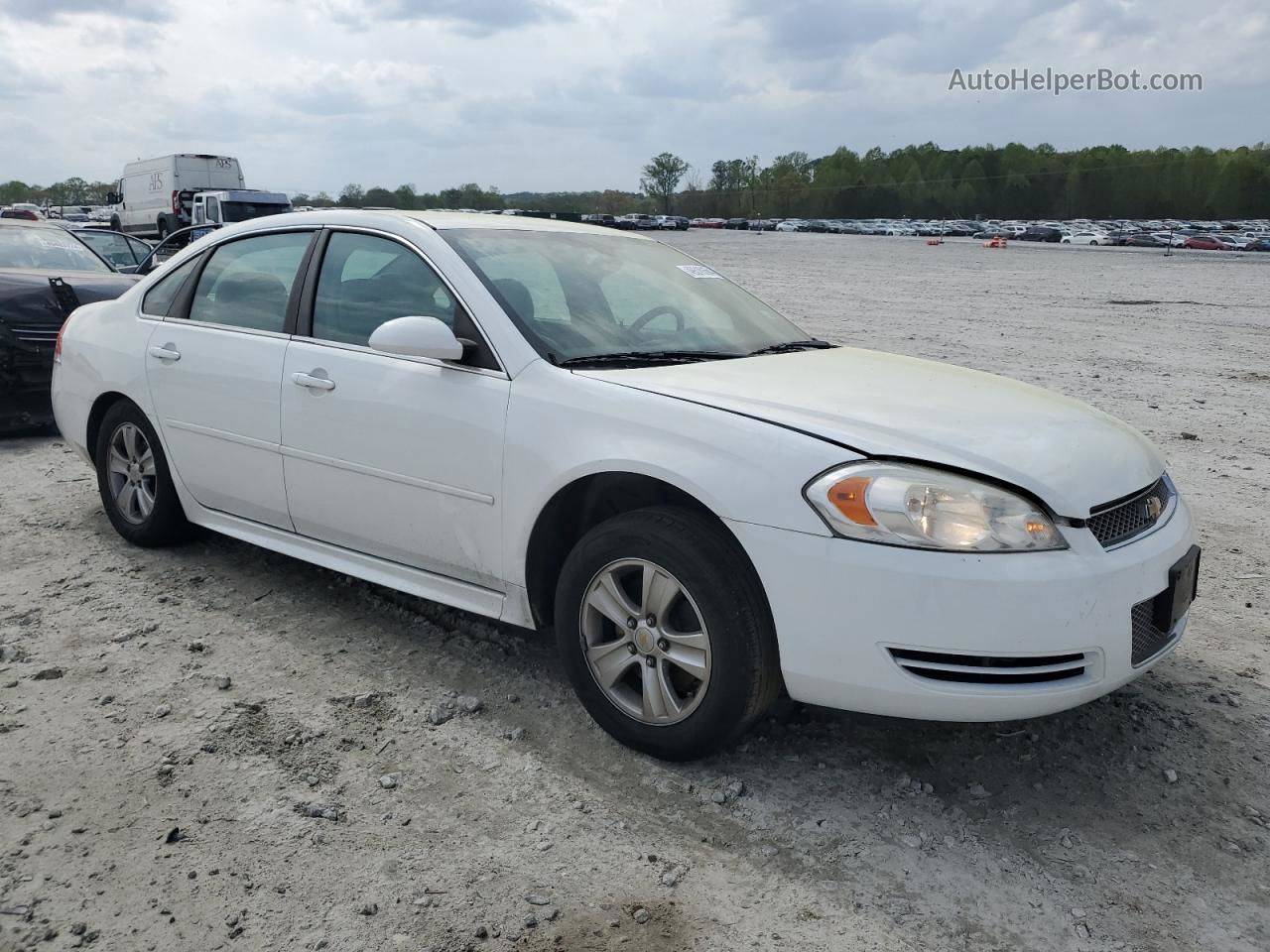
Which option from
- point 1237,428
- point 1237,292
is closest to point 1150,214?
point 1237,292

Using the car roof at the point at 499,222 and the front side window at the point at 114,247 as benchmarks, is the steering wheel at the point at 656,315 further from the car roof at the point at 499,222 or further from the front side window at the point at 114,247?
the front side window at the point at 114,247

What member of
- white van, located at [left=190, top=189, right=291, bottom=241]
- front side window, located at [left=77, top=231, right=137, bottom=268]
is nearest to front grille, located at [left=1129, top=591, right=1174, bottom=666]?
front side window, located at [left=77, top=231, right=137, bottom=268]

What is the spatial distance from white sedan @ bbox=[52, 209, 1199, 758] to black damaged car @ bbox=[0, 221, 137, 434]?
3645 mm

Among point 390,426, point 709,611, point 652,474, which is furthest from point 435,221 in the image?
point 709,611

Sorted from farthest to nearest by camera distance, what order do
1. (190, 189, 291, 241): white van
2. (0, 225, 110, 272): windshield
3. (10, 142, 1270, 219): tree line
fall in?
(10, 142, 1270, 219): tree line < (190, 189, 291, 241): white van < (0, 225, 110, 272): windshield

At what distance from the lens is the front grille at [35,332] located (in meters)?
7.88

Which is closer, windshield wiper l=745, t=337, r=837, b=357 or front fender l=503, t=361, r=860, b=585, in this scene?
front fender l=503, t=361, r=860, b=585

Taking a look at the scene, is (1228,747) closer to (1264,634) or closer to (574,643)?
(1264,634)

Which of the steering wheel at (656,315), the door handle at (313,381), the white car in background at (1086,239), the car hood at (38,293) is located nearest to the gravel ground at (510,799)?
the door handle at (313,381)

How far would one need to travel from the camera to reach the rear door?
4.29 m

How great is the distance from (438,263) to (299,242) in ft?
2.85

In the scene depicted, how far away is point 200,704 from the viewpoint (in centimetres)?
361

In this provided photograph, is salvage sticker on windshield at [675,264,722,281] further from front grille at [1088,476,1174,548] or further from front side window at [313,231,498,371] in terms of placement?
front grille at [1088,476,1174,548]

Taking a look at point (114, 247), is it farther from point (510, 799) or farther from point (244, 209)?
point (244, 209)
